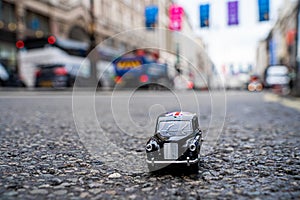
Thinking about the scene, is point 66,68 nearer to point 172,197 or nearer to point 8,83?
point 8,83

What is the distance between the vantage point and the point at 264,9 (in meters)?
15.1

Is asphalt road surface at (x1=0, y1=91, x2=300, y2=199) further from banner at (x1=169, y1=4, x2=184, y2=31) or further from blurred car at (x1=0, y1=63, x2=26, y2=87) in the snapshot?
blurred car at (x1=0, y1=63, x2=26, y2=87)

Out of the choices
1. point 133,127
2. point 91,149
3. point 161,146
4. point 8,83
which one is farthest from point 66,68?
point 161,146

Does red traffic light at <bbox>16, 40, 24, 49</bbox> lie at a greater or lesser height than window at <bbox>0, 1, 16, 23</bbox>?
lesser

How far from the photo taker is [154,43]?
6.56 ft

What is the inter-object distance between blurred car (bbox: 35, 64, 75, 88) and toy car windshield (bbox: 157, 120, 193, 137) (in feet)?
43.6

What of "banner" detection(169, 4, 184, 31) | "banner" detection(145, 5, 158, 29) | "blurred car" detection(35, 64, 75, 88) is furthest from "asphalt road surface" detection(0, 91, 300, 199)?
"blurred car" detection(35, 64, 75, 88)

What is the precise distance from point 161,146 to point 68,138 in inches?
70.8

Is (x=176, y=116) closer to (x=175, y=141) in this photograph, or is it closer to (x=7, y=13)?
(x=175, y=141)

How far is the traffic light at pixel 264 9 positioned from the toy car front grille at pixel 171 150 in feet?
51.1

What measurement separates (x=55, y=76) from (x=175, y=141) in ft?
45.0

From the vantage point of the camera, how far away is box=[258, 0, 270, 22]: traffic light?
49.2 ft

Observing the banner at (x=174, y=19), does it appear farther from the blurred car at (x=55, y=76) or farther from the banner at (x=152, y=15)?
the blurred car at (x=55, y=76)

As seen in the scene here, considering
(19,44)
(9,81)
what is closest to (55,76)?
(9,81)
